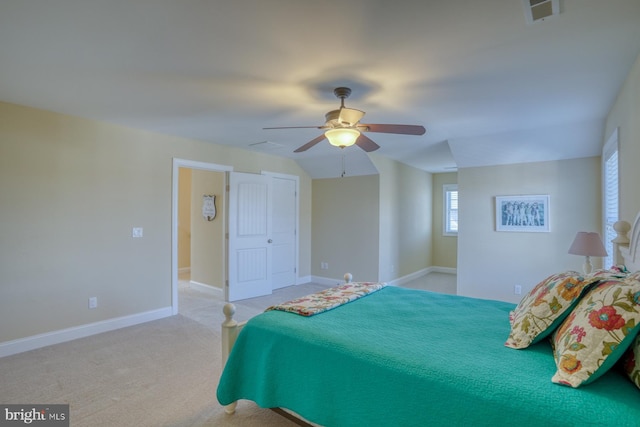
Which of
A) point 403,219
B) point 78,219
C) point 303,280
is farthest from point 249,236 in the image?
point 403,219

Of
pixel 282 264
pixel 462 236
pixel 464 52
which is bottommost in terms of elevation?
pixel 282 264

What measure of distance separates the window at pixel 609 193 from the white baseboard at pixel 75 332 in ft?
17.3

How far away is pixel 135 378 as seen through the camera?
106 inches

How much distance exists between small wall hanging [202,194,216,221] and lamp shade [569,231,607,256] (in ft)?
16.0

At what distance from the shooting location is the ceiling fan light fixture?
8.65 feet

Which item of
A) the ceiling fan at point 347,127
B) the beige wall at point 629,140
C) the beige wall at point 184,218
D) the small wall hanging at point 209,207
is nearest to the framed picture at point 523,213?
the beige wall at point 629,140

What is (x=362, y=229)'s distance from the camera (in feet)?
19.1

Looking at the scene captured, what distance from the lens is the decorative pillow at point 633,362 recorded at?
122cm

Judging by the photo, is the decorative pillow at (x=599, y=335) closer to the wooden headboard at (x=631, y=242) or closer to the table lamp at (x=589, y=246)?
the wooden headboard at (x=631, y=242)

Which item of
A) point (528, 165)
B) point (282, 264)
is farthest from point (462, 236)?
point (282, 264)

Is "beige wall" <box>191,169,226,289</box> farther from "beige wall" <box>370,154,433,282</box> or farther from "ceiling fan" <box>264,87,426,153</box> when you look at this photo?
"ceiling fan" <box>264,87,426,153</box>

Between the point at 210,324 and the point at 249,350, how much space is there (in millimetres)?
2169

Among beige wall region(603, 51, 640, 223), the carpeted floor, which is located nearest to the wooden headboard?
beige wall region(603, 51, 640, 223)

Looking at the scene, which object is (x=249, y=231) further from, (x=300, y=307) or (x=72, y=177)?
(x=300, y=307)
